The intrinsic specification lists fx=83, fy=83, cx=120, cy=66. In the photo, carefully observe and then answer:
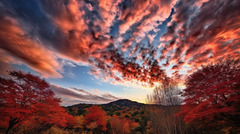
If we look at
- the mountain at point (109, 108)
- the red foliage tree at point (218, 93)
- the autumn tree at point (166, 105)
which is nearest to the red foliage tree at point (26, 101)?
the autumn tree at point (166, 105)

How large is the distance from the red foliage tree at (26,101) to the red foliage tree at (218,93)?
42.3 ft

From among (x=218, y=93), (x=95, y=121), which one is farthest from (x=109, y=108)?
(x=218, y=93)

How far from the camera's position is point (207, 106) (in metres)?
6.25

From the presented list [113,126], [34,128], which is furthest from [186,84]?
[34,128]

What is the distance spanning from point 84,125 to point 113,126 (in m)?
6.73

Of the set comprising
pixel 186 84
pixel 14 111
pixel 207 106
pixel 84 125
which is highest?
pixel 186 84

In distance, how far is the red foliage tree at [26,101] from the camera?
6746 mm

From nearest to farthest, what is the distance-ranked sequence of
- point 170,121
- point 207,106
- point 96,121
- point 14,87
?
point 207,106
point 14,87
point 170,121
point 96,121

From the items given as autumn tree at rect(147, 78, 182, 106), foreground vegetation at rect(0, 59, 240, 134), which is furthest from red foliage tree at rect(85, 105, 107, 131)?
autumn tree at rect(147, 78, 182, 106)

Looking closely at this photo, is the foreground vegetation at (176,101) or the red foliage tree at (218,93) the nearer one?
the red foliage tree at (218,93)

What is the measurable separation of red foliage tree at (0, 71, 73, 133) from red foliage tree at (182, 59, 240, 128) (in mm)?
12904

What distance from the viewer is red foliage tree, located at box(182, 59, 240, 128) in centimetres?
553

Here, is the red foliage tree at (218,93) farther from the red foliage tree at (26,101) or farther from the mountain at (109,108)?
the mountain at (109,108)

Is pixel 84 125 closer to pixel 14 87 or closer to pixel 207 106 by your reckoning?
pixel 14 87
